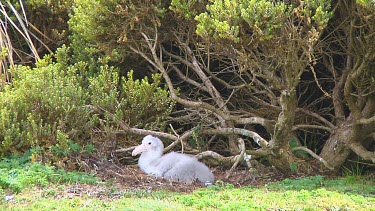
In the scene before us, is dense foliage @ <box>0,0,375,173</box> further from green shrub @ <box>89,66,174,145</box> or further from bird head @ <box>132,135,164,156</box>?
bird head @ <box>132,135,164,156</box>

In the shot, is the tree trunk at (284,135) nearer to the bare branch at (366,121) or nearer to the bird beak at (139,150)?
the bare branch at (366,121)

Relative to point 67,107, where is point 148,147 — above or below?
below

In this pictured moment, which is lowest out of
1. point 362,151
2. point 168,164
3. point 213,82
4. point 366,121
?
point 168,164

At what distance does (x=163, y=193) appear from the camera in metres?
7.14

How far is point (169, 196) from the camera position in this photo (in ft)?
23.0

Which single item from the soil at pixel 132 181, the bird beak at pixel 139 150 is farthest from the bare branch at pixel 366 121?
the bird beak at pixel 139 150

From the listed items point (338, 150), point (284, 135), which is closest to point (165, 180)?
point (284, 135)

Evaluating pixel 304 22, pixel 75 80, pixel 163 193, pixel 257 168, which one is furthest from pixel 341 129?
pixel 75 80

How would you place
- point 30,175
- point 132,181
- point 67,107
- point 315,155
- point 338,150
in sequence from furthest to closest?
point 338,150
point 67,107
point 315,155
point 132,181
point 30,175

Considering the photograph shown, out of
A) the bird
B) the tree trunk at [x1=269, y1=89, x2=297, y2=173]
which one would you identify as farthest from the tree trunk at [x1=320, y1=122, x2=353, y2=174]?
the bird

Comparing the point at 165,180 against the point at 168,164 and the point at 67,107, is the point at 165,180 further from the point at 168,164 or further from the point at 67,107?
the point at 67,107

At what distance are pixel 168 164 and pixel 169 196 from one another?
4.01 feet

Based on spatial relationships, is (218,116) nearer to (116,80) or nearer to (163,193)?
(116,80)

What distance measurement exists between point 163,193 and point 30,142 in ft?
6.88
